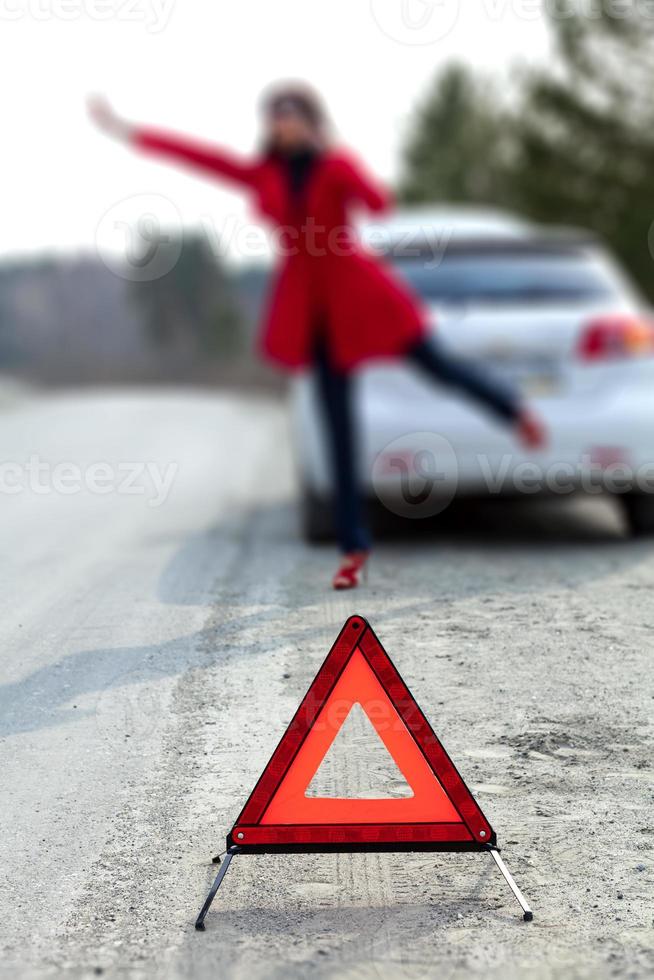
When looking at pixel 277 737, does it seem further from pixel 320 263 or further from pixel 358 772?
pixel 320 263

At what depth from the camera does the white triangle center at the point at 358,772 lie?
4340 millimetres

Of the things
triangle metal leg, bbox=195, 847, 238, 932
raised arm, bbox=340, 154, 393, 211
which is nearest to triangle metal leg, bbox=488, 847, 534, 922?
triangle metal leg, bbox=195, 847, 238, 932

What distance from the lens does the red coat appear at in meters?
2.79

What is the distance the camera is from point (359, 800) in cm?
376

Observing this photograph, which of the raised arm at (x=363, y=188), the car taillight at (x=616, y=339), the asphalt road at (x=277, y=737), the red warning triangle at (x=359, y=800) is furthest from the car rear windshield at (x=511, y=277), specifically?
the raised arm at (x=363, y=188)

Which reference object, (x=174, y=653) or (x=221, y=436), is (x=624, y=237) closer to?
(x=221, y=436)

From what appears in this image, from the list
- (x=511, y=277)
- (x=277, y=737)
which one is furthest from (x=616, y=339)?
(x=277, y=737)

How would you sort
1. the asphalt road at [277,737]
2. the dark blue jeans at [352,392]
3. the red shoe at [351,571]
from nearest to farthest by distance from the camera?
1. the dark blue jeans at [352,392]
2. the asphalt road at [277,737]
3. the red shoe at [351,571]

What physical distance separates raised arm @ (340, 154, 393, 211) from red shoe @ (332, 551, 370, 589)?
1342 millimetres

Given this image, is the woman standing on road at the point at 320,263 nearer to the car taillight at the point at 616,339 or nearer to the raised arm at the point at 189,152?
the raised arm at the point at 189,152

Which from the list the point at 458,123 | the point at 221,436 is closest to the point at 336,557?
the point at 221,436

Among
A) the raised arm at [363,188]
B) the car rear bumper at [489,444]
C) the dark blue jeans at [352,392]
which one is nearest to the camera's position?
the raised arm at [363,188]

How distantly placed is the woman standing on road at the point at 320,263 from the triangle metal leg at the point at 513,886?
4.28 ft

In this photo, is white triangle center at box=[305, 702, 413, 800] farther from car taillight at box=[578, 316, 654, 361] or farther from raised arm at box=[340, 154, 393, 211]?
car taillight at box=[578, 316, 654, 361]
